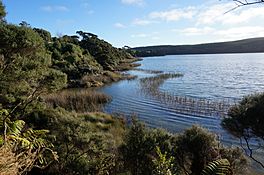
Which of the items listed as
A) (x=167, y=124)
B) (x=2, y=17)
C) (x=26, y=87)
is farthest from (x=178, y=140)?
(x=167, y=124)

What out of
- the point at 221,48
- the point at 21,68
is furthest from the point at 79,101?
the point at 221,48

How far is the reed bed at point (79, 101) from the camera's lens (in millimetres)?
31381

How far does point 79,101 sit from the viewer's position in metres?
33.3

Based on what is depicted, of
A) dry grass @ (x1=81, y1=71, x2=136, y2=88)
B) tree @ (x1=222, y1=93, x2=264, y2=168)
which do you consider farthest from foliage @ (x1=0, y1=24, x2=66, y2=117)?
dry grass @ (x1=81, y1=71, x2=136, y2=88)

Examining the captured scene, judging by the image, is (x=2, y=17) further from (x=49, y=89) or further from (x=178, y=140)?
(x=178, y=140)

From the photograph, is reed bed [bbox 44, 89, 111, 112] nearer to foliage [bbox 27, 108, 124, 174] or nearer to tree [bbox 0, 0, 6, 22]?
foliage [bbox 27, 108, 124, 174]

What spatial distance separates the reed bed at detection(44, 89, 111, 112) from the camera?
31381 mm

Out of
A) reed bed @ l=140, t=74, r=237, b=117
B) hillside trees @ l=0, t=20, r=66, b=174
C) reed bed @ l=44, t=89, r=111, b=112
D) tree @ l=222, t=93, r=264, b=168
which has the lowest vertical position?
reed bed @ l=140, t=74, r=237, b=117

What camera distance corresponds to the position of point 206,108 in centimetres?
3061

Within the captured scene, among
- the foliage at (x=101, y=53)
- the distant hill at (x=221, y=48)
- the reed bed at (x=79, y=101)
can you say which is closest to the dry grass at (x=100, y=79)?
the foliage at (x=101, y=53)

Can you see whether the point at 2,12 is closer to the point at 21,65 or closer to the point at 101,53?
the point at 21,65

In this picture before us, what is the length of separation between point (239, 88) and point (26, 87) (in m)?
34.3

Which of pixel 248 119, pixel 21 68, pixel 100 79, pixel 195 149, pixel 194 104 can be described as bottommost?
pixel 100 79

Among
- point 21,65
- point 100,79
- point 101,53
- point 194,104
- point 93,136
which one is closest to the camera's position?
point 21,65
